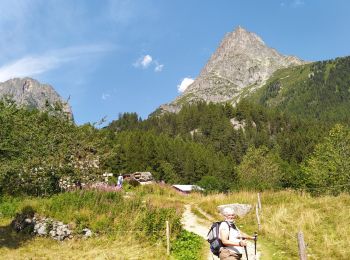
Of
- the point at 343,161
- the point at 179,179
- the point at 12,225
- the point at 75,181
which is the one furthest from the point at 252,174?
the point at 12,225

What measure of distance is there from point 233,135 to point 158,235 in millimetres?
146086

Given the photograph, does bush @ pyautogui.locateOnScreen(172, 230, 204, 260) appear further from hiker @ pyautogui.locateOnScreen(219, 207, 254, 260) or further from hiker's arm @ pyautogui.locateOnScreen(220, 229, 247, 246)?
hiker's arm @ pyautogui.locateOnScreen(220, 229, 247, 246)

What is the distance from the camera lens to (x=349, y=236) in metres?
16.0

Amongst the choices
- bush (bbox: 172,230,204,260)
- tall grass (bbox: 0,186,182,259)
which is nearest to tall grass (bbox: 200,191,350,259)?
bush (bbox: 172,230,204,260)

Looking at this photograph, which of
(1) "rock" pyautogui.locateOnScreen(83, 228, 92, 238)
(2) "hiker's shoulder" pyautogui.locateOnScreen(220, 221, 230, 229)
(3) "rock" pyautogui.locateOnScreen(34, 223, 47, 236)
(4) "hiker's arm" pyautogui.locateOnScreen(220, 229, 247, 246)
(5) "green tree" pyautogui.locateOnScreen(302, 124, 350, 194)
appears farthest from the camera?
(5) "green tree" pyautogui.locateOnScreen(302, 124, 350, 194)

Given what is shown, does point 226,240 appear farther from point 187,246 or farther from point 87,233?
→ point 87,233

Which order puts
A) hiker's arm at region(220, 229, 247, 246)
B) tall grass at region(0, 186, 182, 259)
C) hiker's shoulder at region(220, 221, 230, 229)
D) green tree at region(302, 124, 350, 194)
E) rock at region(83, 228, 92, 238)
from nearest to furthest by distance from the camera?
hiker's arm at region(220, 229, 247, 246)
hiker's shoulder at region(220, 221, 230, 229)
tall grass at region(0, 186, 182, 259)
rock at region(83, 228, 92, 238)
green tree at region(302, 124, 350, 194)

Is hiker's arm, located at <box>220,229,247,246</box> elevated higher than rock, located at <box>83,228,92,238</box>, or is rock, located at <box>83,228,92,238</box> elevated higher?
hiker's arm, located at <box>220,229,247,246</box>

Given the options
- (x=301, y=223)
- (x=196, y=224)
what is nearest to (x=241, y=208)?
(x=196, y=224)

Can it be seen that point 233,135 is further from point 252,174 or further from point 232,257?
point 232,257

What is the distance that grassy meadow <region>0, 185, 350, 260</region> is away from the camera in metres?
15.7

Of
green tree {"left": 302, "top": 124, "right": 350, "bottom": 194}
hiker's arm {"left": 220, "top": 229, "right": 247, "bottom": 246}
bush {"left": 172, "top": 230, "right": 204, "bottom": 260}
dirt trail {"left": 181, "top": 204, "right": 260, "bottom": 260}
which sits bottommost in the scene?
bush {"left": 172, "top": 230, "right": 204, "bottom": 260}

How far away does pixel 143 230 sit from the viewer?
709 inches

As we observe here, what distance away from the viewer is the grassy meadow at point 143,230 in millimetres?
15703
